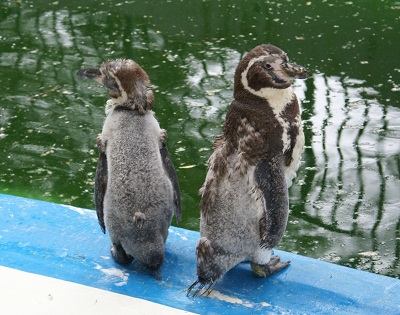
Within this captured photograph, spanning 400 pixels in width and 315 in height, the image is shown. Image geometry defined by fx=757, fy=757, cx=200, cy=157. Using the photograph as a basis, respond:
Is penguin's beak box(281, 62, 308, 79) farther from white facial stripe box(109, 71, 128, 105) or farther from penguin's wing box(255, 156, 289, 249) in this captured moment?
white facial stripe box(109, 71, 128, 105)

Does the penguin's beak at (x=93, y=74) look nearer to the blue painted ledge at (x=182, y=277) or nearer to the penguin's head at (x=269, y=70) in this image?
the penguin's head at (x=269, y=70)

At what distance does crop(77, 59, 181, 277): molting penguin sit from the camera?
2.38 m

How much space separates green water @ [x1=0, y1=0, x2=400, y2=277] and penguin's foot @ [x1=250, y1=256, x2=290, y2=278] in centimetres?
56

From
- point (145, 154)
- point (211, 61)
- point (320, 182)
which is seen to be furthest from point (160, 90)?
point (145, 154)

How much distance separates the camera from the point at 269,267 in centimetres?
249

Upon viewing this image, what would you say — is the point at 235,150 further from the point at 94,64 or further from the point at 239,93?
the point at 94,64

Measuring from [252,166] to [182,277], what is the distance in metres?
0.50

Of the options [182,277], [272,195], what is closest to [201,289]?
[182,277]

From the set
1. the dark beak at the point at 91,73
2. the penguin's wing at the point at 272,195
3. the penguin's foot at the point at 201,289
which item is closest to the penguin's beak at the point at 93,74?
the dark beak at the point at 91,73

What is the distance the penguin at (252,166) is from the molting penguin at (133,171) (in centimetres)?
17

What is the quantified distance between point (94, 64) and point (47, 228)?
2349 millimetres

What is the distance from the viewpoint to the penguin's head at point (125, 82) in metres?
2.39

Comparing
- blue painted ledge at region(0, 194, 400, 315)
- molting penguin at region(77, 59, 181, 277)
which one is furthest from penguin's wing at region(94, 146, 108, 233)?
blue painted ledge at region(0, 194, 400, 315)

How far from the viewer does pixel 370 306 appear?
2334 mm
